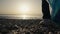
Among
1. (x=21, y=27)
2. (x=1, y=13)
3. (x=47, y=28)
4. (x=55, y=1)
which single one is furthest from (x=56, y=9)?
(x=1, y=13)

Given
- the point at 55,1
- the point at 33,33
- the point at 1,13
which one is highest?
the point at 55,1

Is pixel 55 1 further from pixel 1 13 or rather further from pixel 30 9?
pixel 1 13

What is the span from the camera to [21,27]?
0.79m

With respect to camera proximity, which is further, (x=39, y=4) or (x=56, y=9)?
(x=39, y=4)

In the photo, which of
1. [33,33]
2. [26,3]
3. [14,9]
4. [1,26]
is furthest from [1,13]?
[33,33]

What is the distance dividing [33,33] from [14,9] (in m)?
0.52

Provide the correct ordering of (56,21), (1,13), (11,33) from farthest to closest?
(1,13) < (56,21) < (11,33)

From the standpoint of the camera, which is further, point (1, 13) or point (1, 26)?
point (1, 13)

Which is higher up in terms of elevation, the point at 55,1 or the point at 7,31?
the point at 55,1

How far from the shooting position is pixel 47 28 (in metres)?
0.79

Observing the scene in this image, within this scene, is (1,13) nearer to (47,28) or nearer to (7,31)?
(7,31)

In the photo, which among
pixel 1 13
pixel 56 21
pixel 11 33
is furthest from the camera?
pixel 1 13

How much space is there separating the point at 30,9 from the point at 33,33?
0.49 metres

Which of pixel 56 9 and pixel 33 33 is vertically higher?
pixel 56 9
